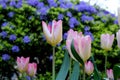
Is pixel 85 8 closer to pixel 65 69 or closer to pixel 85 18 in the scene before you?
pixel 85 18

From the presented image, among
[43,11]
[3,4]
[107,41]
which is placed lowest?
[107,41]

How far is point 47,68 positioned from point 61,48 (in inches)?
13.9

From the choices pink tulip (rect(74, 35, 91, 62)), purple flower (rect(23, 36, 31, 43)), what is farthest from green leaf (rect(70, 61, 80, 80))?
purple flower (rect(23, 36, 31, 43))

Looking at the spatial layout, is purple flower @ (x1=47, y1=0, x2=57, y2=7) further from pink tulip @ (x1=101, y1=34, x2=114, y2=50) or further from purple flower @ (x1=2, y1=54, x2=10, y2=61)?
pink tulip @ (x1=101, y1=34, x2=114, y2=50)

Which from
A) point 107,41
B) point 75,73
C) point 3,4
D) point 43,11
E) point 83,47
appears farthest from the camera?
point 3,4

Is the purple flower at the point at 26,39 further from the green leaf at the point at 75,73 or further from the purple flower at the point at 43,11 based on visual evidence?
the green leaf at the point at 75,73

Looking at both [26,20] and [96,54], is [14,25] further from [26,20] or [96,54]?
[96,54]

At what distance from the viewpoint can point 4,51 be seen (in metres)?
5.08

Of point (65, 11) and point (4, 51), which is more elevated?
point (65, 11)

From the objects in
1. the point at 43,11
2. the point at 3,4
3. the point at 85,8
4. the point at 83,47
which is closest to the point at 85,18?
the point at 85,8

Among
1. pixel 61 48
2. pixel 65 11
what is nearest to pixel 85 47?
pixel 61 48

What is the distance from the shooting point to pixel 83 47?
1417 millimetres

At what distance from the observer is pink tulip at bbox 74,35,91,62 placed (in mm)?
1404

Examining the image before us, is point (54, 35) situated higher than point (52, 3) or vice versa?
point (52, 3)
